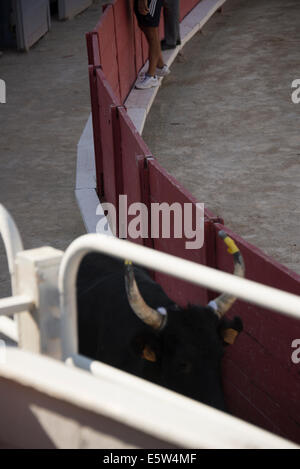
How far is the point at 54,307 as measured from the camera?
7.52ft

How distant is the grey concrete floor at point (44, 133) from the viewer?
6910 millimetres

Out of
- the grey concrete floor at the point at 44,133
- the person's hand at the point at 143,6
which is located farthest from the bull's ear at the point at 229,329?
the person's hand at the point at 143,6

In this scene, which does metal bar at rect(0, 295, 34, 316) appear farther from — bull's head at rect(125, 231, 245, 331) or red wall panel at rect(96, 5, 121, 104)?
red wall panel at rect(96, 5, 121, 104)

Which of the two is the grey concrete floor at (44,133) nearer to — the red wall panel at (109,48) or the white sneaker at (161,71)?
the red wall panel at (109,48)

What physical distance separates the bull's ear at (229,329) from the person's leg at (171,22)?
27.2 ft

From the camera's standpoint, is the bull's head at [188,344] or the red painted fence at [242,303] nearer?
the bull's head at [188,344]

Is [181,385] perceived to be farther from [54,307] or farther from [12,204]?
[12,204]


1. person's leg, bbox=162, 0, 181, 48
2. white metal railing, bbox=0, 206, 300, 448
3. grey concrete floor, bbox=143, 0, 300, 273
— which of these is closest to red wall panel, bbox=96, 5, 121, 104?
grey concrete floor, bbox=143, 0, 300, 273

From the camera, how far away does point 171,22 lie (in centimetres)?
1163

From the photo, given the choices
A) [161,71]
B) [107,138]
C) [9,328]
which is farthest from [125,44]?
[9,328]

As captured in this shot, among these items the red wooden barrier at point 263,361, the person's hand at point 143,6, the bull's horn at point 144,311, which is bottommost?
the person's hand at point 143,6

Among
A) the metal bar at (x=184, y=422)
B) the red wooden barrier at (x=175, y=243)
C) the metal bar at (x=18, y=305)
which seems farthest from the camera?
the red wooden barrier at (x=175, y=243)

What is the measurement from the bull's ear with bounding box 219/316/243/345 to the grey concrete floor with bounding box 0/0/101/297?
7.56ft

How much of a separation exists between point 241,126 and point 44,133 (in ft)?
6.96
